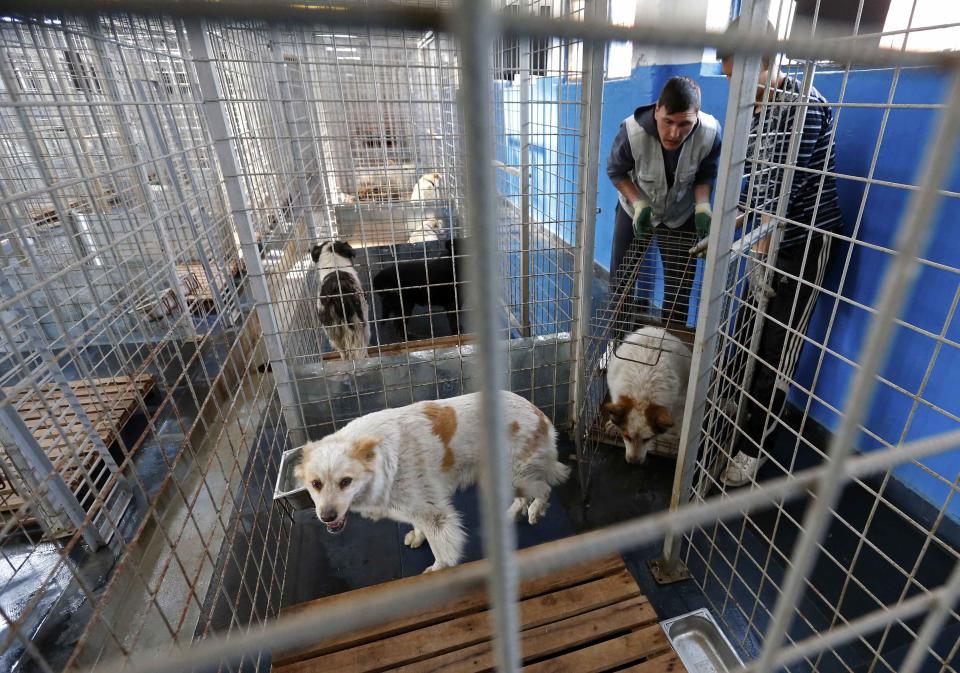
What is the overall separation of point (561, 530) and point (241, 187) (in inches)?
89.6

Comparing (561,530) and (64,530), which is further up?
(64,530)

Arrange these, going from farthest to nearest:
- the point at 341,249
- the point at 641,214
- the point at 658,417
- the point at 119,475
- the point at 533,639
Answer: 1. the point at 341,249
2. the point at 641,214
3. the point at 658,417
4. the point at 533,639
5. the point at 119,475

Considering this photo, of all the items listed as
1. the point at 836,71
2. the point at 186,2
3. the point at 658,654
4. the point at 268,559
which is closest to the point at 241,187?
the point at 268,559

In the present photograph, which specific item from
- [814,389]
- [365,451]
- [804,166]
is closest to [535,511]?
[365,451]

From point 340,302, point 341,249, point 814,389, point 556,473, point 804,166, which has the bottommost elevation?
point 556,473

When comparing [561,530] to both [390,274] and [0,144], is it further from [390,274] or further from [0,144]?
[0,144]

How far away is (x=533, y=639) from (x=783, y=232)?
1816 millimetres

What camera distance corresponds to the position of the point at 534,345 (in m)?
3.01

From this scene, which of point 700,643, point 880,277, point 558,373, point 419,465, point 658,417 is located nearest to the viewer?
point 700,643

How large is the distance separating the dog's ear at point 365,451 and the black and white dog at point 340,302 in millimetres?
1601

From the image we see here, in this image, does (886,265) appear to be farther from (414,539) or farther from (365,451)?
(414,539)

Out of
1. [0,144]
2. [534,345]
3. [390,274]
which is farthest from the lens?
[390,274]

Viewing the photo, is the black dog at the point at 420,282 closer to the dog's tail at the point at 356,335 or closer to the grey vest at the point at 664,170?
the dog's tail at the point at 356,335

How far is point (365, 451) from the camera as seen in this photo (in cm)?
193
